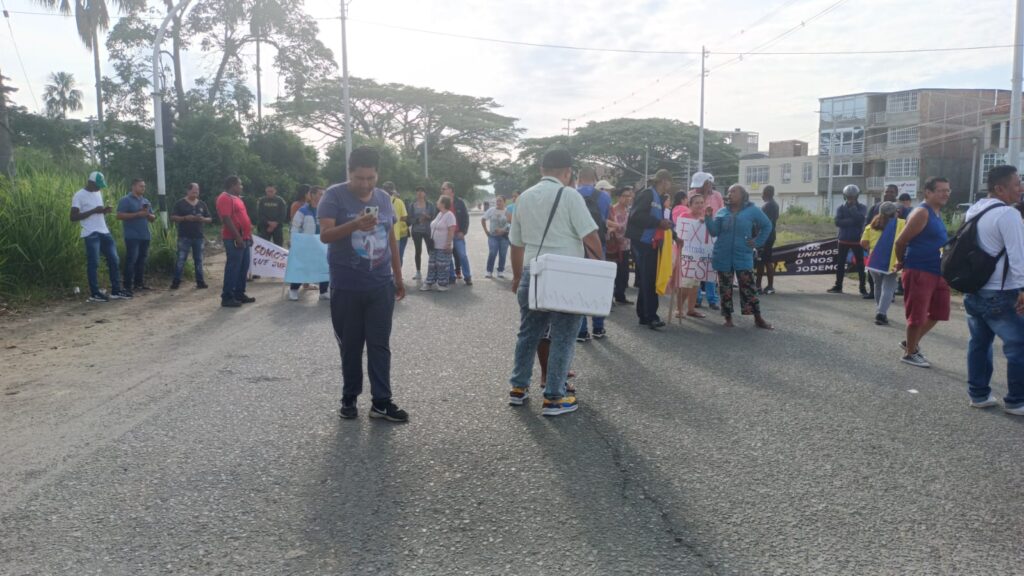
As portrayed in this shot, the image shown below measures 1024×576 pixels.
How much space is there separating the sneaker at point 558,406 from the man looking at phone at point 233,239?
685 centimetres

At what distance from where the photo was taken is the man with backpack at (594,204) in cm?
788

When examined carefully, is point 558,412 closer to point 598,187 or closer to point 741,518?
point 741,518

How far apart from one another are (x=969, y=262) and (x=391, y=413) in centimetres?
437

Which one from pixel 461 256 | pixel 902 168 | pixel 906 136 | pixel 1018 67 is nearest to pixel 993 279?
pixel 461 256

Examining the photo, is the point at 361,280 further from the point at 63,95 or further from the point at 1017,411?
the point at 63,95

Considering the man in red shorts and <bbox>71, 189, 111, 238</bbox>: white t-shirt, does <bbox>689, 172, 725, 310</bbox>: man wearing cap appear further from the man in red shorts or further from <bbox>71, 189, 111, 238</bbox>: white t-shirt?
<bbox>71, 189, 111, 238</bbox>: white t-shirt

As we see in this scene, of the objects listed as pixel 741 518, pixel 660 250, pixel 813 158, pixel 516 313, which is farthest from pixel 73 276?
pixel 813 158

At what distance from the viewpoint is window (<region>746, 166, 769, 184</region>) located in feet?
240

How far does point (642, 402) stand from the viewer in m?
5.61

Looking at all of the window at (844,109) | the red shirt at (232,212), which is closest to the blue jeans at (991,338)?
the red shirt at (232,212)

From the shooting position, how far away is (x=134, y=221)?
11250 millimetres

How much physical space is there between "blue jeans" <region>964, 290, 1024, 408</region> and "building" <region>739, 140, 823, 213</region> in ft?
212

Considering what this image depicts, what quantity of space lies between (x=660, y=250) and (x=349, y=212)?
5.09m

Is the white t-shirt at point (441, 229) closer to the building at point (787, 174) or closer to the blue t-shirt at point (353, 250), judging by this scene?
the blue t-shirt at point (353, 250)
